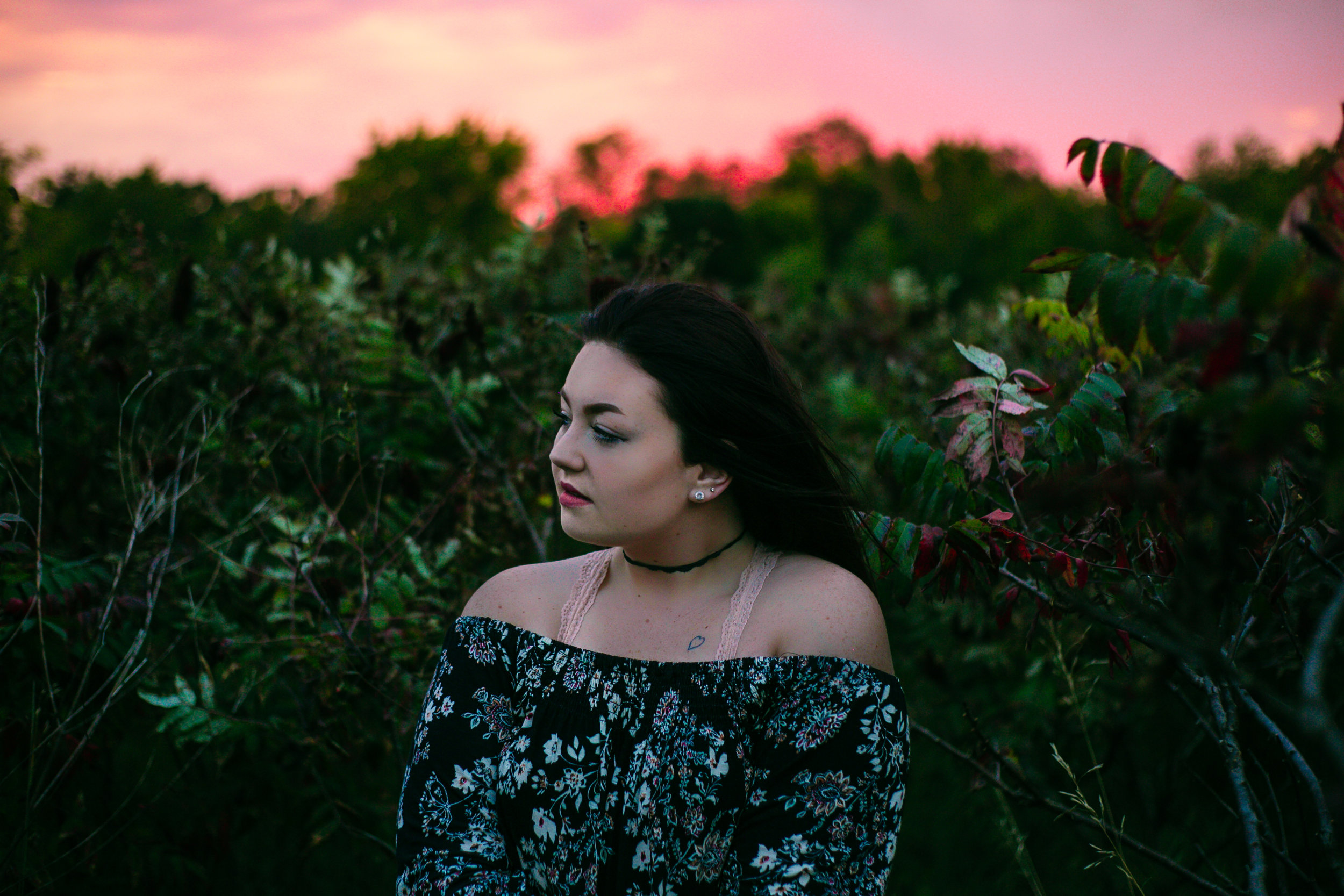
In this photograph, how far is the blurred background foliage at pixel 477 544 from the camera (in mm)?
2195

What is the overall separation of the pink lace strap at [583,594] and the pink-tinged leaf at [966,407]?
0.92m

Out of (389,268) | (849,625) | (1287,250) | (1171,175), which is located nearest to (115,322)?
(389,268)

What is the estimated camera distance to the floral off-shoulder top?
2.09m

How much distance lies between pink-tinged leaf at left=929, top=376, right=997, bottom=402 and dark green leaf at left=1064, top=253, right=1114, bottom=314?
2.26 feet

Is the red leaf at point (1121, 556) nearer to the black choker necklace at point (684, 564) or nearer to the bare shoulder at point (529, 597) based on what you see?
the black choker necklace at point (684, 564)

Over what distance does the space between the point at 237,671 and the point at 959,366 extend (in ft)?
12.6

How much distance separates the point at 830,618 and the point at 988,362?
0.75 metres

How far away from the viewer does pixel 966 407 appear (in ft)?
8.13

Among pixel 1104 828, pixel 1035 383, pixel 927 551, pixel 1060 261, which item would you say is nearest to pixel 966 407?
pixel 1035 383

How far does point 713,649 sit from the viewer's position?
227cm

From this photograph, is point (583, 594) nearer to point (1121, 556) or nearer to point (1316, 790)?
point (1121, 556)

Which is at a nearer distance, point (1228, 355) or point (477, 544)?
point (1228, 355)

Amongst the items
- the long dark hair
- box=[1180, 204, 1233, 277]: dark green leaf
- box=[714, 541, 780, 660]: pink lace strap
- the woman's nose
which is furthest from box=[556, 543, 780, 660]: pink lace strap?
box=[1180, 204, 1233, 277]: dark green leaf

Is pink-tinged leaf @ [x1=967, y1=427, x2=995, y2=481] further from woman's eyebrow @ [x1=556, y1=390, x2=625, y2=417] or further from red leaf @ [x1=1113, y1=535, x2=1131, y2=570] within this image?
woman's eyebrow @ [x1=556, y1=390, x2=625, y2=417]
